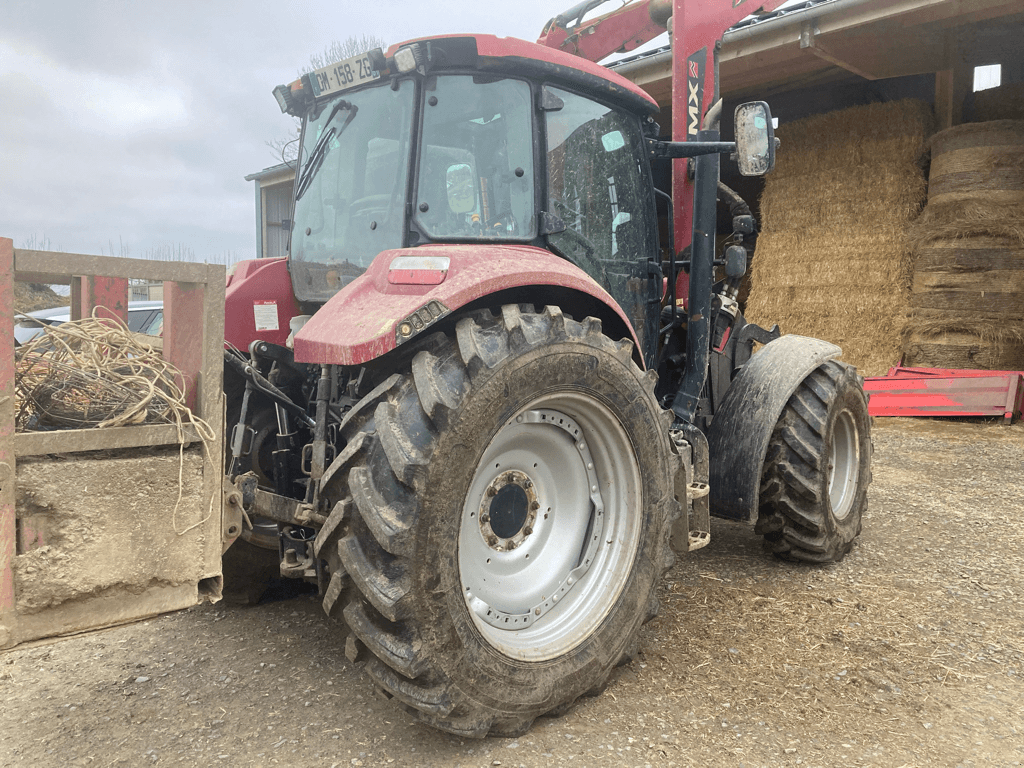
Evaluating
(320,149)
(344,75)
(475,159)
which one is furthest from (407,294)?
(320,149)

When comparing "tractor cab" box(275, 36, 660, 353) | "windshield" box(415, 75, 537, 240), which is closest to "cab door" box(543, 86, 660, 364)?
"tractor cab" box(275, 36, 660, 353)

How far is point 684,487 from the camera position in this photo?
9.13 ft

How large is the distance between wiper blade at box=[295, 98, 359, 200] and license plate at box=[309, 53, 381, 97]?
0.07 metres

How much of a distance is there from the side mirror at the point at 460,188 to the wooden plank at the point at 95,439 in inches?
45.2

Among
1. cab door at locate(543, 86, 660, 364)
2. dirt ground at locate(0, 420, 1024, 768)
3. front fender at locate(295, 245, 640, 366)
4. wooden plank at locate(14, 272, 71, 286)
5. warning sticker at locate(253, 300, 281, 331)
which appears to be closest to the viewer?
wooden plank at locate(14, 272, 71, 286)

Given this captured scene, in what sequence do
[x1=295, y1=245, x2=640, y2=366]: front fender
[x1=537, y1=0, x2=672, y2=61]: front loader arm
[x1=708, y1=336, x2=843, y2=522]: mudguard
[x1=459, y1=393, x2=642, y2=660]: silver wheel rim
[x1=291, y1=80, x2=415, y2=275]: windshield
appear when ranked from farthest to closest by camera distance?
1. [x1=537, y1=0, x2=672, y2=61]: front loader arm
2. [x1=708, y1=336, x2=843, y2=522]: mudguard
3. [x1=291, y1=80, x2=415, y2=275]: windshield
4. [x1=459, y1=393, x2=642, y2=660]: silver wheel rim
5. [x1=295, y1=245, x2=640, y2=366]: front fender

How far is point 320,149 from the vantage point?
295 cm

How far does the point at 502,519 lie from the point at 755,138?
1667 millimetres

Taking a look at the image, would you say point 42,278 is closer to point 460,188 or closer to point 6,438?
point 6,438

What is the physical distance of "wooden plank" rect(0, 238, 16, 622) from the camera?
1559 mm

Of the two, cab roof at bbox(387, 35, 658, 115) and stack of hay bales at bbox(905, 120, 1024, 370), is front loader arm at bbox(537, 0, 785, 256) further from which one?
stack of hay bales at bbox(905, 120, 1024, 370)

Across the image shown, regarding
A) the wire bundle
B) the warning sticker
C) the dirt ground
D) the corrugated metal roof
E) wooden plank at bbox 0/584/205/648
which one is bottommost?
the dirt ground

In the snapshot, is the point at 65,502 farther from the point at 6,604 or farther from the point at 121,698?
the point at 121,698

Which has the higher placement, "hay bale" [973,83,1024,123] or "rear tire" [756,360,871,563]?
"hay bale" [973,83,1024,123]
